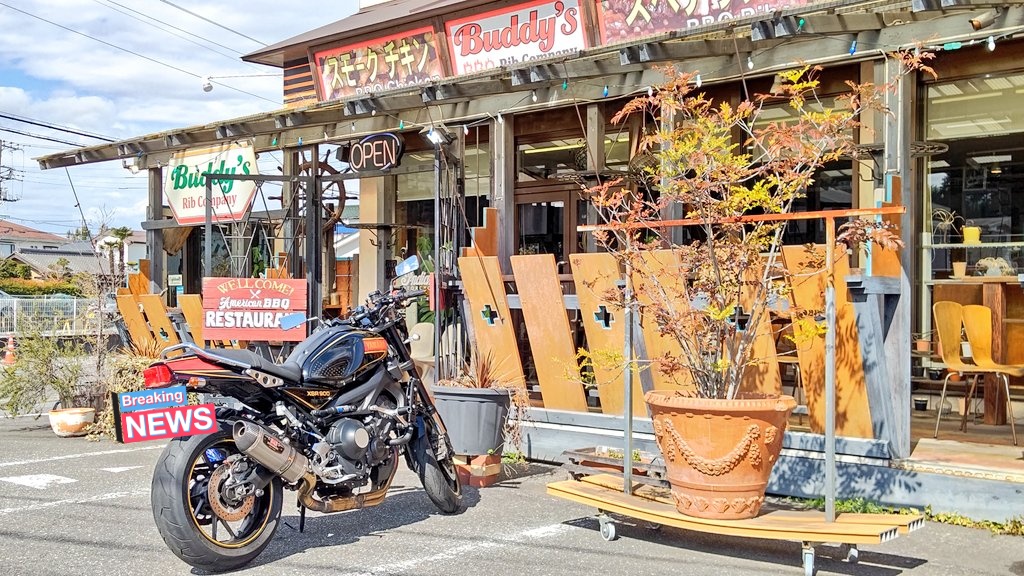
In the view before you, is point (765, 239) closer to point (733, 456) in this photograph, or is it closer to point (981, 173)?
point (733, 456)

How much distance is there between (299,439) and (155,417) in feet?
2.93

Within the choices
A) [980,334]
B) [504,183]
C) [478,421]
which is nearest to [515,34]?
[504,183]

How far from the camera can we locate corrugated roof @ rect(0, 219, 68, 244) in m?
68.6

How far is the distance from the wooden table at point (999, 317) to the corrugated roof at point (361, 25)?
21.7 feet

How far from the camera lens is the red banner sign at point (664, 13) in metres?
9.72

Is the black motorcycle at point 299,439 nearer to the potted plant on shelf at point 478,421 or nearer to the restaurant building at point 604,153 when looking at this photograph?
the potted plant on shelf at point 478,421

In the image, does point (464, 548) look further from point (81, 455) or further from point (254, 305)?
point (254, 305)

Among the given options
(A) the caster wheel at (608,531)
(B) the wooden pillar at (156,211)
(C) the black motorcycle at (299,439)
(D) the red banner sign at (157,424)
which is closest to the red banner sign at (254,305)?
(B) the wooden pillar at (156,211)

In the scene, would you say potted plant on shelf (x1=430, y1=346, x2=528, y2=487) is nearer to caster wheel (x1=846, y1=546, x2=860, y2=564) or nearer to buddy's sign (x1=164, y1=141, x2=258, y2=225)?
caster wheel (x1=846, y1=546, x2=860, y2=564)

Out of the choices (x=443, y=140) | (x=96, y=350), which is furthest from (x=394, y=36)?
(x=96, y=350)

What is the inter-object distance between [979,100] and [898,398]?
143 inches

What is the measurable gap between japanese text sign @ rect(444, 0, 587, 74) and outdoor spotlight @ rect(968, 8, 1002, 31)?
16.7 ft

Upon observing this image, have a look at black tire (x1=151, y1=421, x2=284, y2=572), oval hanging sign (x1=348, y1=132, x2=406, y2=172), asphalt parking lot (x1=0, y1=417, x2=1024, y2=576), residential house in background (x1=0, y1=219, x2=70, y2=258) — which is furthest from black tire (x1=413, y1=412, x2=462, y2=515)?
residential house in background (x1=0, y1=219, x2=70, y2=258)

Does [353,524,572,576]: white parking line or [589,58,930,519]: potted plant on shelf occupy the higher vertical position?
[589,58,930,519]: potted plant on shelf
